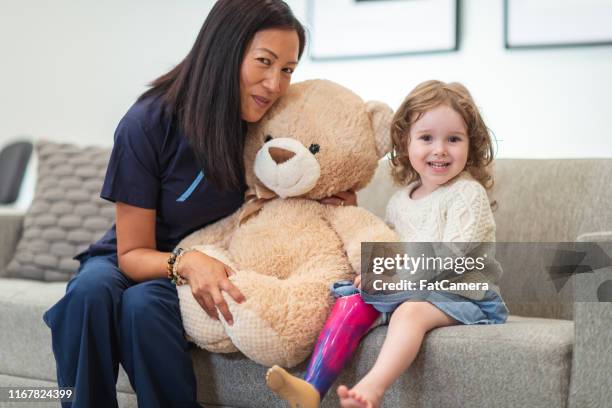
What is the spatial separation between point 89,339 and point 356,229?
0.55 meters

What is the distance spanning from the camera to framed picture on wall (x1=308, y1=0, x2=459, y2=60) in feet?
7.14

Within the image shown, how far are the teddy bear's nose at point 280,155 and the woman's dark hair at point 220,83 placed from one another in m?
0.08

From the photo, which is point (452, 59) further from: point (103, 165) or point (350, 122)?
point (103, 165)

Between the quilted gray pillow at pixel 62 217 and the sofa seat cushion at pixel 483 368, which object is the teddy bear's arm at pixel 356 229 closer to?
the sofa seat cushion at pixel 483 368

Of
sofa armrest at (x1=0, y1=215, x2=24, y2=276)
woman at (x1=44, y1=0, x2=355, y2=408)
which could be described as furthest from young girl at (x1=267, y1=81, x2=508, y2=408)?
sofa armrest at (x1=0, y1=215, x2=24, y2=276)

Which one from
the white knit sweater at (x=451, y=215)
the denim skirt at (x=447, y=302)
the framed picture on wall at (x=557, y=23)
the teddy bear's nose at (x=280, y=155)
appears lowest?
the denim skirt at (x=447, y=302)

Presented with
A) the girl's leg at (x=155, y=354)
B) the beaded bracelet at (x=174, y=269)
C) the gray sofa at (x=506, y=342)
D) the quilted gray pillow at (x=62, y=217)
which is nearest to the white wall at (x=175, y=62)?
the gray sofa at (x=506, y=342)

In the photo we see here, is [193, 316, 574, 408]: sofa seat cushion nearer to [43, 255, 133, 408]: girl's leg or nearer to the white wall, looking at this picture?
[43, 255, 133, 408]: girl's leg

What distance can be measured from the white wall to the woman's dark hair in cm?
85

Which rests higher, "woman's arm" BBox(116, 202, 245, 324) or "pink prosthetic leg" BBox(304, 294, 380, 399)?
"woman's arm" BBox(116, 202, 245, 324)

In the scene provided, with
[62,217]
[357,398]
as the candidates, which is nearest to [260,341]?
[357,398]

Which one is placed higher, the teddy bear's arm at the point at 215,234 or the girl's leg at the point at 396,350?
the teddy bear's arm at the point at 215,234

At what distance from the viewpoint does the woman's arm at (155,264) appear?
135 centimetres

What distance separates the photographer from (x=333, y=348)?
1.28 metres
